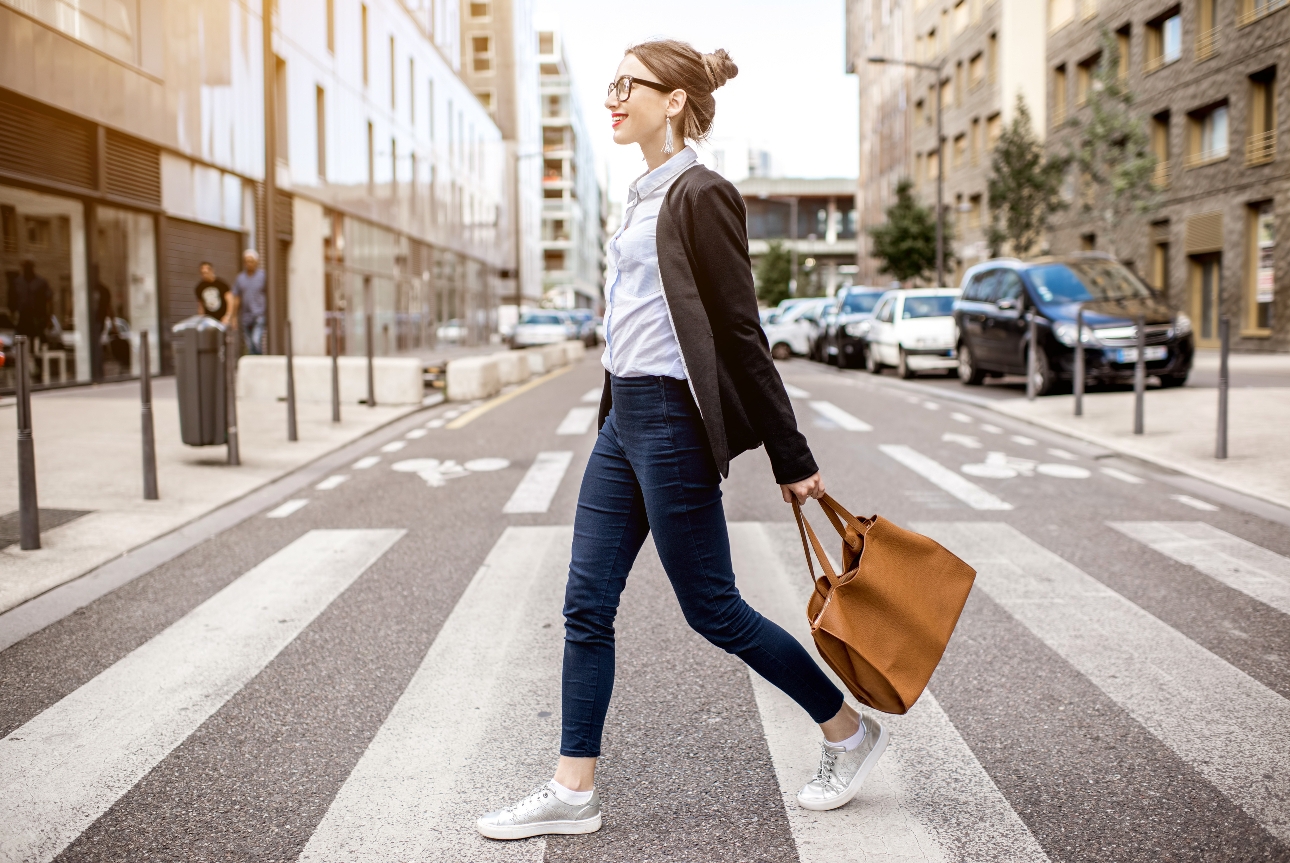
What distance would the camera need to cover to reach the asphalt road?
9.58ft

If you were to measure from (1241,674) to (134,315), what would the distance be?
17.8 metres

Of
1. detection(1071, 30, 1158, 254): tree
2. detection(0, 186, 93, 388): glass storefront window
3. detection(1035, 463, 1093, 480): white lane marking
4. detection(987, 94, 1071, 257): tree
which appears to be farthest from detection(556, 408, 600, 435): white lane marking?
detection(987, 94, 1071, 257): tree

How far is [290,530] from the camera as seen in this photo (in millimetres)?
6980

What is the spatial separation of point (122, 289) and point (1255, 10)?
2359 centimetres

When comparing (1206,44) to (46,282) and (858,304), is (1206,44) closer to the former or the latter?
(858,304)

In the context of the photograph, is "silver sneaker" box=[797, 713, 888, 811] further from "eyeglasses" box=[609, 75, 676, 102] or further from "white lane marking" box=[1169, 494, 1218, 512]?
"white lane marking" box=[1169, 494, 1218, 512]

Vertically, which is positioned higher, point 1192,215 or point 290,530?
point 1192,215

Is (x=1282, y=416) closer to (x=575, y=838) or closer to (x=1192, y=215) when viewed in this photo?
(x=575, y=838)

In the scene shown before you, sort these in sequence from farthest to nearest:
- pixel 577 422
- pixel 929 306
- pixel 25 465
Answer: pixel 929 306, pixel 577 422, pixel 25 465

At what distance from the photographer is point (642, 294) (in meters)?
2.83

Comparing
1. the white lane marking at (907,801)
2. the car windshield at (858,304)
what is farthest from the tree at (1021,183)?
the white lane marking at (907,801)

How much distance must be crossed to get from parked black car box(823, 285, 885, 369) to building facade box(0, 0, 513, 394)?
9462 mm

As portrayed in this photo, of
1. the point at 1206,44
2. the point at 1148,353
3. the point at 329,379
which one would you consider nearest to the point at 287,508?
the point at 329,379

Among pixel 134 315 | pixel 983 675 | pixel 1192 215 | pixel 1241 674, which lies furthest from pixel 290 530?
pixel 1192 215
